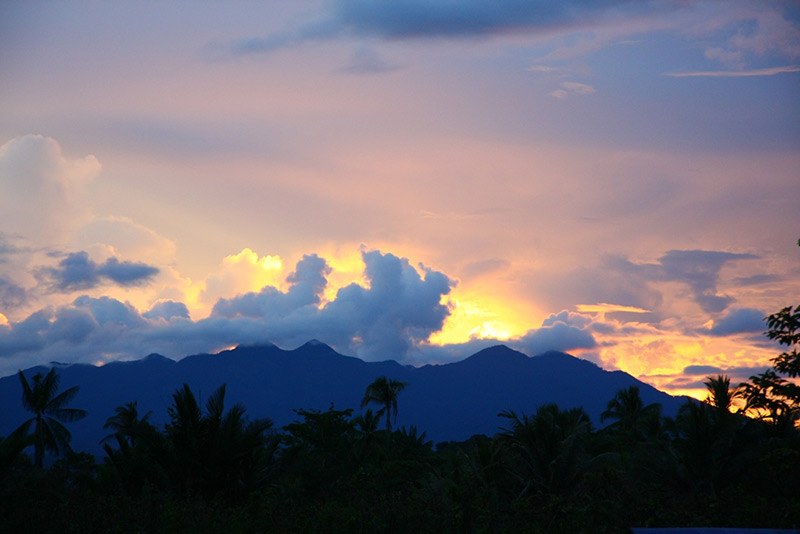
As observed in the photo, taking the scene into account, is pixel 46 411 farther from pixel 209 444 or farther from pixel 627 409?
pixel 627 409

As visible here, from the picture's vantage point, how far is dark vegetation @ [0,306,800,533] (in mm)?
13875

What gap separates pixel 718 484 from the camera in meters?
21.6

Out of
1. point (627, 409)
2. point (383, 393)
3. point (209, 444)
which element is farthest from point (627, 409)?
point (209, 444)

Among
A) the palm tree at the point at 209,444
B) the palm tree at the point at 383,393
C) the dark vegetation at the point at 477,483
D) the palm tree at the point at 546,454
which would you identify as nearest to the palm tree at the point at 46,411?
the palm tree at the point at 383,393

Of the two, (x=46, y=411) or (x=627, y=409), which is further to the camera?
(x=627, y=409)

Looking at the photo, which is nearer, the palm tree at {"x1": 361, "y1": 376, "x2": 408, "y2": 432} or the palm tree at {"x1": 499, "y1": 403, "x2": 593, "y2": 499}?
the palm tree at {"x1": 499, "y1": 403, "x2": 593, "y2": 499}

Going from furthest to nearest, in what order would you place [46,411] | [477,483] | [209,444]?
[46,411] < [477,483] < [209,444]

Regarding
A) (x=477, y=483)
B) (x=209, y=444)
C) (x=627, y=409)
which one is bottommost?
(x=477, y=483)

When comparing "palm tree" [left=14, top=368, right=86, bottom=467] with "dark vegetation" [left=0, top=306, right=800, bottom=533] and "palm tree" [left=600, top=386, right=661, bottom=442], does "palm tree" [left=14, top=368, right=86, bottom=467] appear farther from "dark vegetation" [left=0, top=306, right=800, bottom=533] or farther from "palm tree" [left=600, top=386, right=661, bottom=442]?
"palm tree" [left=600, top=386, right=661, bottom=442]

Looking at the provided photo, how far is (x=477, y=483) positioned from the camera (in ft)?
68.8

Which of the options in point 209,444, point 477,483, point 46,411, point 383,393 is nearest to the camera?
point 209,444

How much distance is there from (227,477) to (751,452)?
15.3 meters

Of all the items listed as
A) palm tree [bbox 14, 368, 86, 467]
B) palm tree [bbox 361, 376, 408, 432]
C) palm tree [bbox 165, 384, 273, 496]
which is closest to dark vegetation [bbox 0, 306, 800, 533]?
palm tree [bbox 165, 384, 273, 496]

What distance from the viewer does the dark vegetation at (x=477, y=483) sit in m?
13.9
